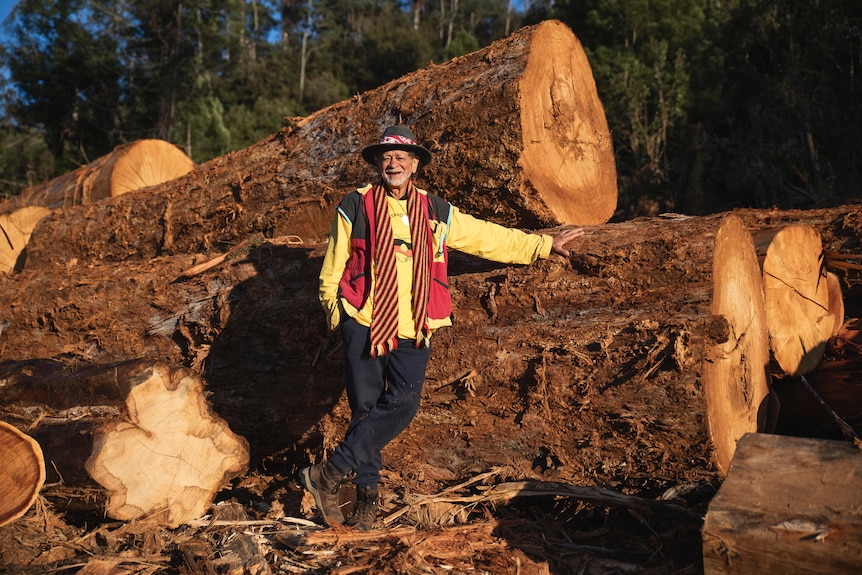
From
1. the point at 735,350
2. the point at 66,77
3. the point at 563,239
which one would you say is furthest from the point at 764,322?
the point at 66,77

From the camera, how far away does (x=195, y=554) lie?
3.69 m

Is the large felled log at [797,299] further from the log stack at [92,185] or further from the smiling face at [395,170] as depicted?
the log stack at [92,185]

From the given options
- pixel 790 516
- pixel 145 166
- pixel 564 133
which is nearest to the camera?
pixel 790 516

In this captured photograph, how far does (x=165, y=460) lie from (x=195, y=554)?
0.60 m

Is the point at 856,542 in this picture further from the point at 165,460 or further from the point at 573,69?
the point at 573,69

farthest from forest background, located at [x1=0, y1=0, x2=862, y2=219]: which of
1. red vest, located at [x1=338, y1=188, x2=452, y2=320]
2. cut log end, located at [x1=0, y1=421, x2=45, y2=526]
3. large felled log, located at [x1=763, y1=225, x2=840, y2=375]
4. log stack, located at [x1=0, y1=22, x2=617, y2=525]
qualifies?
cut log end, located at [x1=0, y1=421, x2=45, y2=526]

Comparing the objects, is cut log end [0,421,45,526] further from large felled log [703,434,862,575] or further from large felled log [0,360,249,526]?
large felled log [703,434,862,575]

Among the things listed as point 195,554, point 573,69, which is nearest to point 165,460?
→ point 195,554

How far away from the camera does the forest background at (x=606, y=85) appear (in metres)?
13.3

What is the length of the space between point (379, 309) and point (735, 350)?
71.8 inches

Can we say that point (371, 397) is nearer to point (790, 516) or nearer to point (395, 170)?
point (395, 170)

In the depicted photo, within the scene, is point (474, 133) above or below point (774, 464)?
above

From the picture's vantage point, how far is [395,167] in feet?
13.0

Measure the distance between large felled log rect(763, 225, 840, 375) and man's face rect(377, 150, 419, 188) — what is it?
211 centimetres
